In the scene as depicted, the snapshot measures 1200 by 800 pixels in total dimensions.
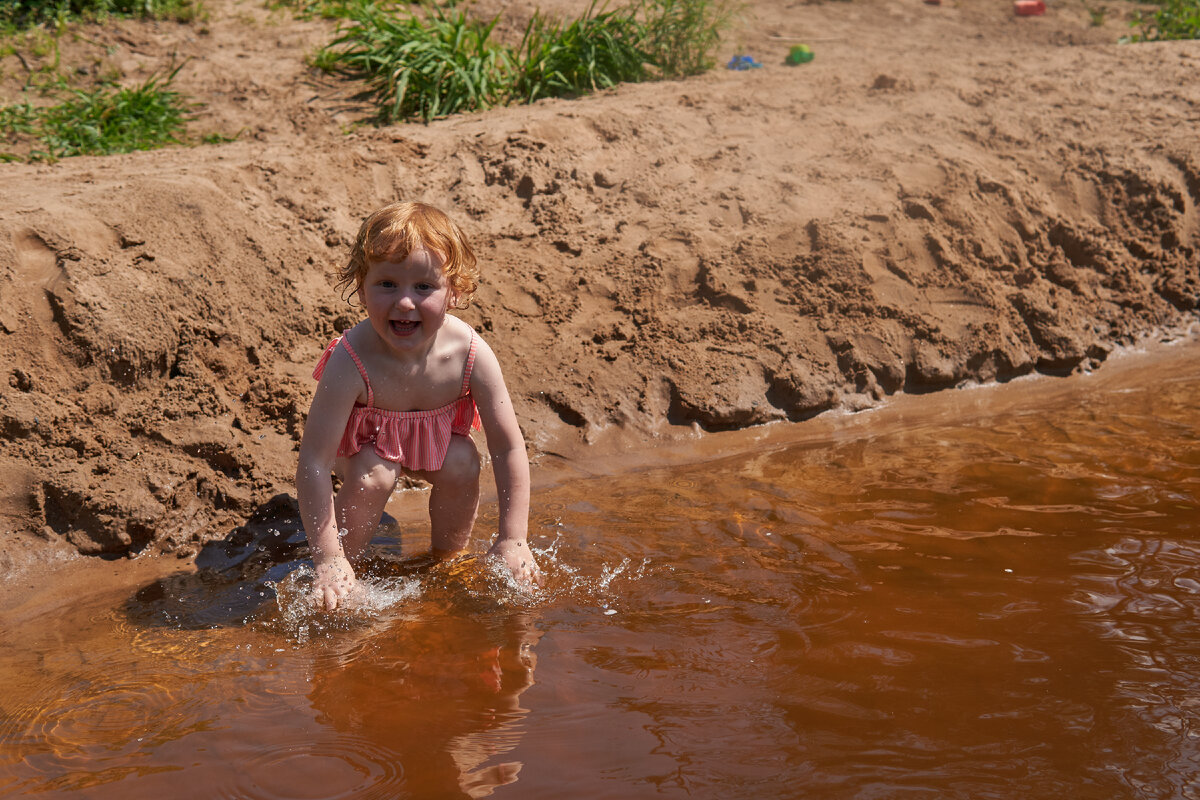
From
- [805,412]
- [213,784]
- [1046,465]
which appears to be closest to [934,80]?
[805,412]

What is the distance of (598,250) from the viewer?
4.80 metres

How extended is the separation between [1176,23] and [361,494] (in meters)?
7.65

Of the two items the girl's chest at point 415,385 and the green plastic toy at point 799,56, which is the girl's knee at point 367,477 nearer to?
the girl's chest at point 415,385

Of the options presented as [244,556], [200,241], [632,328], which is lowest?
[244,556]

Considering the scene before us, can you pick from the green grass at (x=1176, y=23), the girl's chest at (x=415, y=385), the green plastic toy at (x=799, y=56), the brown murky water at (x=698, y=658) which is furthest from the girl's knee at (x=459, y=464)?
the green grass at (x=1176, y=23)

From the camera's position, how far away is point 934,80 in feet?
20.4

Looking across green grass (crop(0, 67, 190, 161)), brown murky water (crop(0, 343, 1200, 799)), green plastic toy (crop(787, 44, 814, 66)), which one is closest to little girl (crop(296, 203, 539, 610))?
brown murky water (crop(0, 343, 1200, 799))

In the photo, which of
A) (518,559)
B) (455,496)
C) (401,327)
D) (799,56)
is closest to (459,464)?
(455,496)

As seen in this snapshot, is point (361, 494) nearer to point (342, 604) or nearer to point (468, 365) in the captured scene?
point (342, 604)

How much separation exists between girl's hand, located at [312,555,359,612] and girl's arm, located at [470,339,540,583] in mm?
426

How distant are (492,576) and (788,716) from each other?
1.06m

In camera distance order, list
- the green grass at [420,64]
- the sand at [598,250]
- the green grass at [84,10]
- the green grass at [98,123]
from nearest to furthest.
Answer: the sand at [598,250]
the green grass at [98,123]
the green grass at [420,64]
the green grass at [84,10]

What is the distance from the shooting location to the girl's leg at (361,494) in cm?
304

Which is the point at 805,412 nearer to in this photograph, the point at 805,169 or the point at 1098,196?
the point at 805,169
